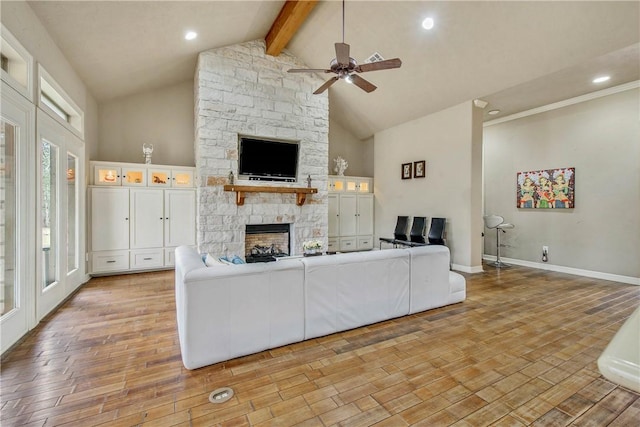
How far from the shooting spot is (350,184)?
24.7 feet

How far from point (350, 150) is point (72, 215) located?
20.4 feet

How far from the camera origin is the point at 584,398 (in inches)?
75.5

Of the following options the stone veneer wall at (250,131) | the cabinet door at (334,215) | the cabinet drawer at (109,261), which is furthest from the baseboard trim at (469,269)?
the cabinet drawer at (109,261)

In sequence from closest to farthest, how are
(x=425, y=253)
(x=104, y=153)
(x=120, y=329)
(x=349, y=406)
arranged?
(x=349, y=406)
(x=120, y=329)
(x=425, y=253)
(x=104, y=153)

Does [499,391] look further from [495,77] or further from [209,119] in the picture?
[209,119]

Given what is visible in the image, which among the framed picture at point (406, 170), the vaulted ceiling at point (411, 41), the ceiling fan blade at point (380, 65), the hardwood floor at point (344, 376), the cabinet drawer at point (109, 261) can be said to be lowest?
the hardwood floor at point (344, 376)

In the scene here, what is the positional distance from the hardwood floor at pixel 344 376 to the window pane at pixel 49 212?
526mm

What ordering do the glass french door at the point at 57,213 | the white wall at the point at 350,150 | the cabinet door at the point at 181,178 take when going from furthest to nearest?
1. the white wall at the point at 350,150
2. the cabinet door at the point at 181,178
3. the glass french door at the point at 57,213

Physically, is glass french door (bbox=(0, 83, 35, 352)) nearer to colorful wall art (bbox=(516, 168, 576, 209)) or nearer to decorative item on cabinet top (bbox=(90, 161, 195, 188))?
decorative item on cabinet top (bbox=(90, 161, 195, 188))

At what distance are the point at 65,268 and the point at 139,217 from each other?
159 centimetres

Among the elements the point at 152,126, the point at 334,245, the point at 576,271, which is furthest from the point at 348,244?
the point at 152,126

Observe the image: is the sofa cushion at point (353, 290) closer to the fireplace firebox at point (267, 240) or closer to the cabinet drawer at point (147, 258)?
the fireplace firebox at point (267, 240)

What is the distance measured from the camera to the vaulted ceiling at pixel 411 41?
345 centimetres

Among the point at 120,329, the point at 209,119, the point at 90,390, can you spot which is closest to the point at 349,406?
the point at 90,390
